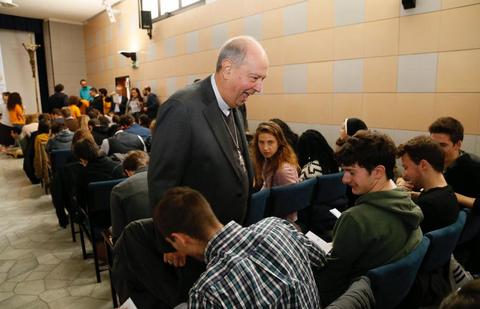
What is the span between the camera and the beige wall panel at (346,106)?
168 inches

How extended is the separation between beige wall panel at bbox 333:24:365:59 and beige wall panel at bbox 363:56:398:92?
6.8 inches

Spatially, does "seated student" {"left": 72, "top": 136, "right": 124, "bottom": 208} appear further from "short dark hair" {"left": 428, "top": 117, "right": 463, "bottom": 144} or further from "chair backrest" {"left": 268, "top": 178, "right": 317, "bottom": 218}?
"short dark hair" {"left": 428, "top": 117, "right": 463, "bottom": 144}

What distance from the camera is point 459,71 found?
11.1 ft

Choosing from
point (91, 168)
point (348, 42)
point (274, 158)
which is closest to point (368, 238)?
point (274, 158)

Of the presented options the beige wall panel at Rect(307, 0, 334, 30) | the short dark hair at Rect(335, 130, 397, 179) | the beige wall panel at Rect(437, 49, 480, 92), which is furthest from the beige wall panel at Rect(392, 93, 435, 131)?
the short dark hair at Rect(335, 130, 397, 179)

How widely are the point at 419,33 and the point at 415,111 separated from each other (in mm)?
788

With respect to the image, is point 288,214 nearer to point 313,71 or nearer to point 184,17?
point 313,71

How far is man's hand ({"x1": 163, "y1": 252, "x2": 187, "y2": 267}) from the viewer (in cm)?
129

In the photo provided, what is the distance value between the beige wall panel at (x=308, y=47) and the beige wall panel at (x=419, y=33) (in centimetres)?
93

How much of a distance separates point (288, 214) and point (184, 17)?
18.6 feet

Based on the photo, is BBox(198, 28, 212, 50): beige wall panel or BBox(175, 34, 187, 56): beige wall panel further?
BBox(175, 34, 187, 56): beige wall panel

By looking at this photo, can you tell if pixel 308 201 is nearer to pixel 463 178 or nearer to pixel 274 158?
pixel 274 158

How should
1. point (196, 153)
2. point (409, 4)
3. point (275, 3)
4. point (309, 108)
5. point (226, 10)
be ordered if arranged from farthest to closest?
point (226, 10) < point (275, 3) < point (309, 108) < point (409, 4) < point (196, 153)

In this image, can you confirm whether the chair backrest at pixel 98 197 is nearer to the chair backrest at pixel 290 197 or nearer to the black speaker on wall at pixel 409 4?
the chair backrest at pixel 290 197
